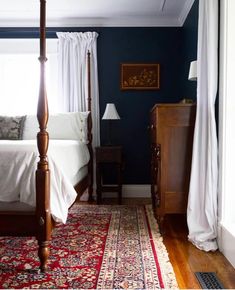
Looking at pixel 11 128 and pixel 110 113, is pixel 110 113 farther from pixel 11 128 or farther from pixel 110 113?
pixel 11 128

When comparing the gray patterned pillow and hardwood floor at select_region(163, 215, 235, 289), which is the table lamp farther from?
hardwood floor at select_region(163, 215, 235, 289)

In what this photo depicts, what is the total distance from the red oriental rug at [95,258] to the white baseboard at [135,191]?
3.99ft

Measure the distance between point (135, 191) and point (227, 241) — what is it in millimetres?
2359

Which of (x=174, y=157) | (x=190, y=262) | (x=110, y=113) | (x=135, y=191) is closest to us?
(x=190, y=262)

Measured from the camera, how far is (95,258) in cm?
224

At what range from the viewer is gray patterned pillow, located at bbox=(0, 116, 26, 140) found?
12.5 ft

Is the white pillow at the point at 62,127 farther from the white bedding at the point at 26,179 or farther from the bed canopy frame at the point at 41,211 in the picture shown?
the bed canopy frame at the point at 41,211

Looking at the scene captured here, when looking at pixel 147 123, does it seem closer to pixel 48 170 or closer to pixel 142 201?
pixel 142 201

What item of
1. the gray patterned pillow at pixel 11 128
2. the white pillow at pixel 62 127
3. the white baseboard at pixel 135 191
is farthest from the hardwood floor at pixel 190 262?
the gray patterned pillow at pixel 11 128

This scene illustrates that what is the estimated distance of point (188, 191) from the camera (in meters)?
2.74

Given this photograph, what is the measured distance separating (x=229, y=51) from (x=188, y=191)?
119 cm

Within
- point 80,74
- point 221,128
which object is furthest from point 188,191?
point 80,74

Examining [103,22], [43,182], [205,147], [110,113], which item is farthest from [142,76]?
[43,182]

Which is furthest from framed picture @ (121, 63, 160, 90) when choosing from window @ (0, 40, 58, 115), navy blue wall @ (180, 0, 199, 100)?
window @ (0, 40, 58, 115)
